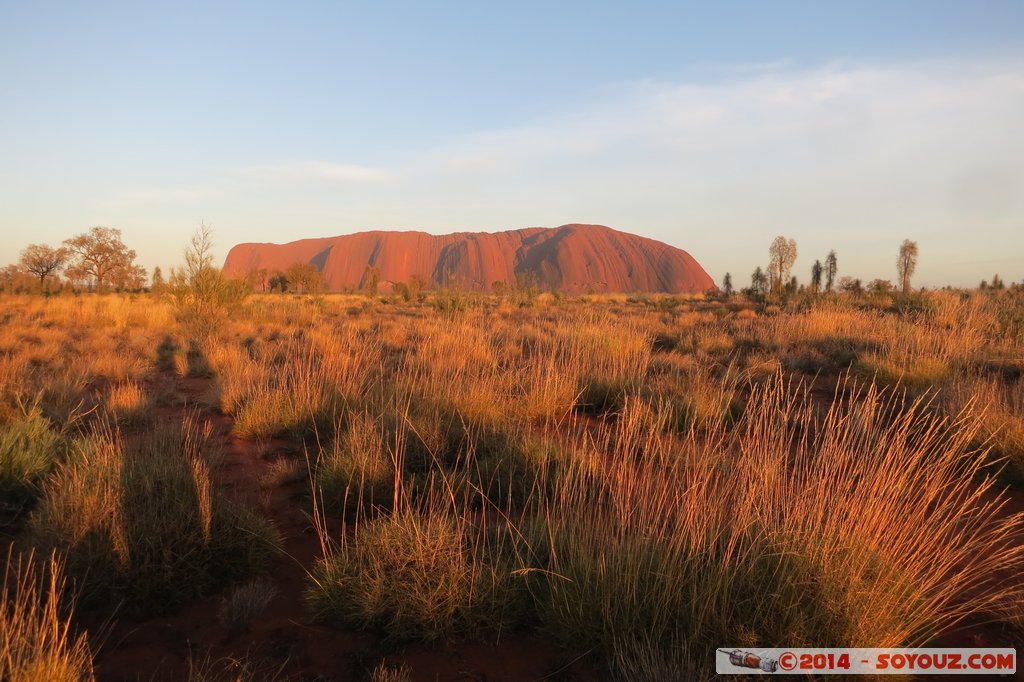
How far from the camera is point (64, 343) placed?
487 inches

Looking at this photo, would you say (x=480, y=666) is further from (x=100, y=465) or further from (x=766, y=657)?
(x=100, y=465)

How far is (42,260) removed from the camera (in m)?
42.9

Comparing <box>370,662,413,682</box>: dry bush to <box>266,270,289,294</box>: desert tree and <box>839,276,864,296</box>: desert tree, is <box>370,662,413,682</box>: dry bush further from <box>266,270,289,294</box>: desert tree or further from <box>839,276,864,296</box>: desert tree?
<box>266,270,289,294</box>: desert tree

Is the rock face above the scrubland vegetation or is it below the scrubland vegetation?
above

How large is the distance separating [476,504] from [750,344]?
9358 mm

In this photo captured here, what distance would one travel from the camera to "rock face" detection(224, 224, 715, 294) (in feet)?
362

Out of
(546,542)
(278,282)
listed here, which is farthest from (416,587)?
(278,282)

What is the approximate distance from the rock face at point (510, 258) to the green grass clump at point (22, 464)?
317 ft

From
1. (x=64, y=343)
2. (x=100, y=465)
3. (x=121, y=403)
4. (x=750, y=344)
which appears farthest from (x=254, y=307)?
(x=100, y=465)

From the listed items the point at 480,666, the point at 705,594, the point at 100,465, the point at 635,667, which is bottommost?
the point at 480,666

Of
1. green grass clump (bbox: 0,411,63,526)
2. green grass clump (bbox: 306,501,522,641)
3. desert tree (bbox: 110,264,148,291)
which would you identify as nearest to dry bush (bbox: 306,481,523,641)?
green grass clump (bbox: 306,501,522,641)

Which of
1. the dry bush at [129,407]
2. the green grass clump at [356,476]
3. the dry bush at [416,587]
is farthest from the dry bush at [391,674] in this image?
the dry bush at [129,407]

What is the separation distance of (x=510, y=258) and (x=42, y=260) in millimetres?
90661

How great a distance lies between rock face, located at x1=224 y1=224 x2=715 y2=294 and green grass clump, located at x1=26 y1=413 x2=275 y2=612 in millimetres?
97505
